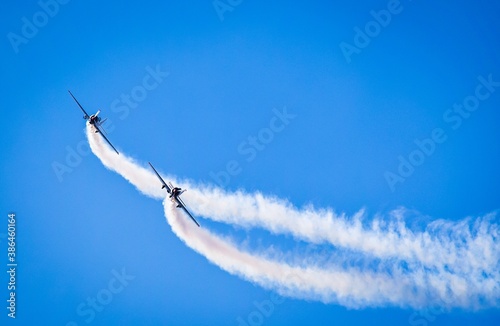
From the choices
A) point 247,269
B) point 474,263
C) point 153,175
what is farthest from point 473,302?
point 153,175

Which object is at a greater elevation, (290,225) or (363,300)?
(290,225)

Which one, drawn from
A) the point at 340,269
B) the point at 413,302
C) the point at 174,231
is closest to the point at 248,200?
the point at 174,231

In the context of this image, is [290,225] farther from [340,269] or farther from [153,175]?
[153,175]

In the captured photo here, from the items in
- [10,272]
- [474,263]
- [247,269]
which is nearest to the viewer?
[474,263]

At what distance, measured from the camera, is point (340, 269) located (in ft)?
175

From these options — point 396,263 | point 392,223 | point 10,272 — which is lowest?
point 10,272

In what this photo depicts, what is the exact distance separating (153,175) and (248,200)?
13.2 meters

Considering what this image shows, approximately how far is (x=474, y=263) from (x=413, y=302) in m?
8.47

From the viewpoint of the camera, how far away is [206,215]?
185ft

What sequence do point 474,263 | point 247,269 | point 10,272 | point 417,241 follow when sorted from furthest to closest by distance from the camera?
1. point 10,272
2. point 247,269
3. point 417,241
4. point 474,263

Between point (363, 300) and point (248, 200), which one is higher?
point (248, 200)

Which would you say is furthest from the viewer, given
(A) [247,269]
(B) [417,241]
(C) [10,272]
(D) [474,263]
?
(C) [10,272]

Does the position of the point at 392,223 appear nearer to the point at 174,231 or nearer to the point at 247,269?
the point at 247,269

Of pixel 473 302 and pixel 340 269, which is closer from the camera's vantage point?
pixel 473 302
